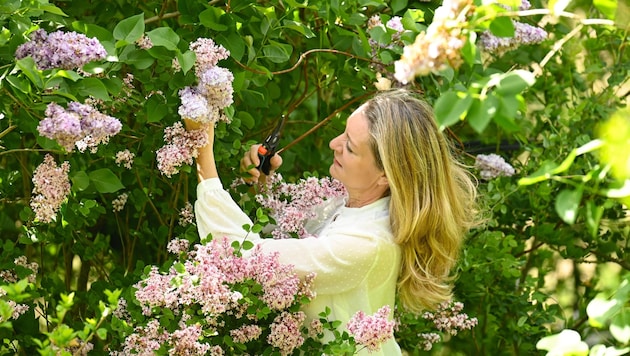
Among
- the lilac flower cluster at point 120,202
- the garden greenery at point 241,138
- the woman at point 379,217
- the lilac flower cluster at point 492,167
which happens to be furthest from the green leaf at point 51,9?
the lilac flower cluster at point 492,167

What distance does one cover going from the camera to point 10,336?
8.70 ft

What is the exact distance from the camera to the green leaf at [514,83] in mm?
1457

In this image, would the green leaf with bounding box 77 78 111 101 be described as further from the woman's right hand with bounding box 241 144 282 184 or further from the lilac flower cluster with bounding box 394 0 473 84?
the lilac flower cluster with bounding box 394 0 473 84

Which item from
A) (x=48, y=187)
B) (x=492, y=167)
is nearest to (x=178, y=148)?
(x=48, y=187)

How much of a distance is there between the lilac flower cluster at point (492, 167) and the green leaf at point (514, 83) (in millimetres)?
1682

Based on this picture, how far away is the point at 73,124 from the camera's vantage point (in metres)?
1.87

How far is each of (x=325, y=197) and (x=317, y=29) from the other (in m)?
0.58

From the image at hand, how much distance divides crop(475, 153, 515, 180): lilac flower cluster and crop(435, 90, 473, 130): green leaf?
5.59ft

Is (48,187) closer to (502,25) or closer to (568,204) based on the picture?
(502,25)

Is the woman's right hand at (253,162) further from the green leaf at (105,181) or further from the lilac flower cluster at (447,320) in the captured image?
the lilac flower cluster at (447,320)

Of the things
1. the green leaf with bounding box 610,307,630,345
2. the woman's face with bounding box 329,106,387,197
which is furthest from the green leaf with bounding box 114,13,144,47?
the green leaf with bounding box 610,307,630,345

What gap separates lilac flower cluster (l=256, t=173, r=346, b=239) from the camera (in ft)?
7.71

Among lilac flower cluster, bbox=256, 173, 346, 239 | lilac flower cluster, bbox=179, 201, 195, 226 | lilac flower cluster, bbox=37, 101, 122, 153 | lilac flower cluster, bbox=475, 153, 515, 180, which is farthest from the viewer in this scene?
lilac flower cluster, bbox=475, 153, 515, 180

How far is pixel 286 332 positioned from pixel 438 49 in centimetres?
90
